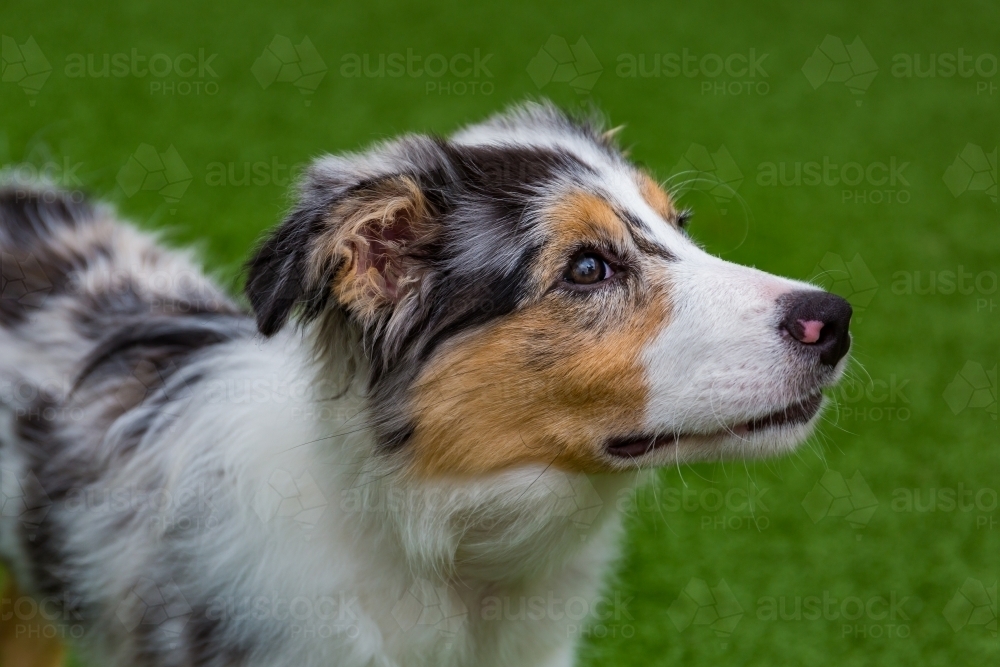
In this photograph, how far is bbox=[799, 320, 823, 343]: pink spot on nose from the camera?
247cm

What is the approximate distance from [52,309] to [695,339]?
225 centimetres

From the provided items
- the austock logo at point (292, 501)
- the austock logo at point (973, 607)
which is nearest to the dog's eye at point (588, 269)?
the austock logo at point (292, 501)

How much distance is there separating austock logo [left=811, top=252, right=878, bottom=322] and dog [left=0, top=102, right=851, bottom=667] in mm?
3662

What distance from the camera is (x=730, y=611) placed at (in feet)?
14.3

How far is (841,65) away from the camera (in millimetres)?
9328

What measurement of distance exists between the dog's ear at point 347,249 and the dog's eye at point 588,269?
38 centimetres

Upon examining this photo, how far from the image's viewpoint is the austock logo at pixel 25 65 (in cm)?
761

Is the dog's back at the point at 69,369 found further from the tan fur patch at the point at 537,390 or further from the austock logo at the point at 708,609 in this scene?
the austock logo at the point at 708,609

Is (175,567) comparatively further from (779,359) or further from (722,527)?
(722,527)

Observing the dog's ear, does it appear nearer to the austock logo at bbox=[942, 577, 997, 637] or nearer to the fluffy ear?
the fluffy ear

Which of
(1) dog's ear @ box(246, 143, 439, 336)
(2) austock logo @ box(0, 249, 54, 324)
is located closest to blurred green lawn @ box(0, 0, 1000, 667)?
(2) austock logo @ box(0, 249, 54, 324)

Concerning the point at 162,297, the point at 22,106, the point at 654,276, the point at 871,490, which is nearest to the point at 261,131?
the point at 22,106

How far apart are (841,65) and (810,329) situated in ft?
25.2

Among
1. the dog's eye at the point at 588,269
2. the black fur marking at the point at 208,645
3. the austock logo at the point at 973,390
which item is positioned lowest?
the austock logo at the point at 973,390
